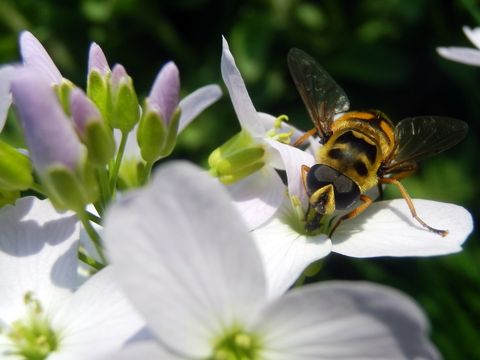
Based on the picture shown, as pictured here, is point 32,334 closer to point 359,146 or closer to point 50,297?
point 50,297

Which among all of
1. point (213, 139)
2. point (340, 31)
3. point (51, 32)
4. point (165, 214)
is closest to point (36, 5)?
point (51, 32)

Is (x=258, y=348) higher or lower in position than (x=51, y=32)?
lower

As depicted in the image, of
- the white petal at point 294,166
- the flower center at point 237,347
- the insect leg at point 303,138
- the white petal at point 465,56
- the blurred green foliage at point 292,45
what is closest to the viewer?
the flower center at point 237,347

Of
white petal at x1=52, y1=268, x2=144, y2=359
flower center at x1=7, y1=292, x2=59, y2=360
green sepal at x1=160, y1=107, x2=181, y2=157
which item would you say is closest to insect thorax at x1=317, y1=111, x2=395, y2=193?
green sepal at x1=160, y1=107, x2=181, y2=157

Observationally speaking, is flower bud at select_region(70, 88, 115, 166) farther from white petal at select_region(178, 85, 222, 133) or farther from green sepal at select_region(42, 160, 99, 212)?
white petal at select_region(178, 85, 222, 133)

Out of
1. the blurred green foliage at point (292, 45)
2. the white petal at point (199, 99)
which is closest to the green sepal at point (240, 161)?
the white petal at point (199, 99)

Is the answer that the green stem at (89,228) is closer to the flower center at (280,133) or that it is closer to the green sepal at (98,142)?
the green sepal at (98,142)

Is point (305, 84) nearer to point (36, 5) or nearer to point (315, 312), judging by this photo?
point (315, 312)
